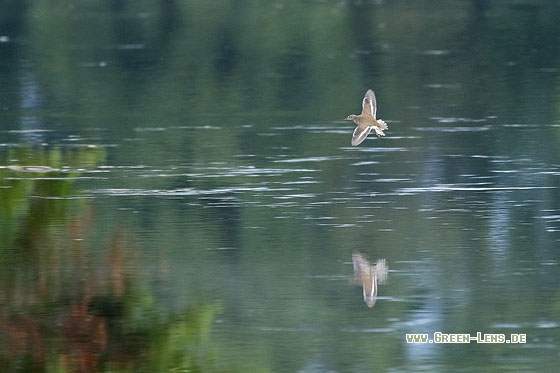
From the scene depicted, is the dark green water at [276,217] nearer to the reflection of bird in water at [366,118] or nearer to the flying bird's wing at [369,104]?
the reflection of bird in water at [366,118]

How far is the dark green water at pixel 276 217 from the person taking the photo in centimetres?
870

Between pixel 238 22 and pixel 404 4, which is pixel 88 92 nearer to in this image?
Result: pixel 238 22

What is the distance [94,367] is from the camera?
27.0 feet

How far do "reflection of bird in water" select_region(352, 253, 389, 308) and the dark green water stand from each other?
28 millimetres

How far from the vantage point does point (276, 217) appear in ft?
39.4

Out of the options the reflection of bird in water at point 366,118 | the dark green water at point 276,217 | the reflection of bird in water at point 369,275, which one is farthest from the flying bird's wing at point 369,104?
the reflection of bird in water at point 369,275

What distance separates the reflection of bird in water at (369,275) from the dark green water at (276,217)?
1.1 inches

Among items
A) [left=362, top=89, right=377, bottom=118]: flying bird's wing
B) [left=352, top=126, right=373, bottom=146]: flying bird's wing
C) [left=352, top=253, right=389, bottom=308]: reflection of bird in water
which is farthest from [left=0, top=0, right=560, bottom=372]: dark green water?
[left=362, top=89, right=377, bottom=118]: flying bird's wing

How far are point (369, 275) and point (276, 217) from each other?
2.01m

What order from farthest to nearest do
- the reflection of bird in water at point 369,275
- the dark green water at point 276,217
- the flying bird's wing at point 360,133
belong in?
the flying bird's wing at point 360,133, the reflection of bird in water at point 369,275, the dark green water at point 276,217

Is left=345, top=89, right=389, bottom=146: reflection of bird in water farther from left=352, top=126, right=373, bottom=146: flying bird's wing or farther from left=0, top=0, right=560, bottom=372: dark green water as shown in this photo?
left=0, top=0, right=560, bottom=372: dark green water

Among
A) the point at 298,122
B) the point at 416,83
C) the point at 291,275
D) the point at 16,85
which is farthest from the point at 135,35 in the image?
the point at 291,275

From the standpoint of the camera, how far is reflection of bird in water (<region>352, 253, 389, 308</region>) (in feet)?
31.6

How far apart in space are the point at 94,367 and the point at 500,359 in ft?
6.88
